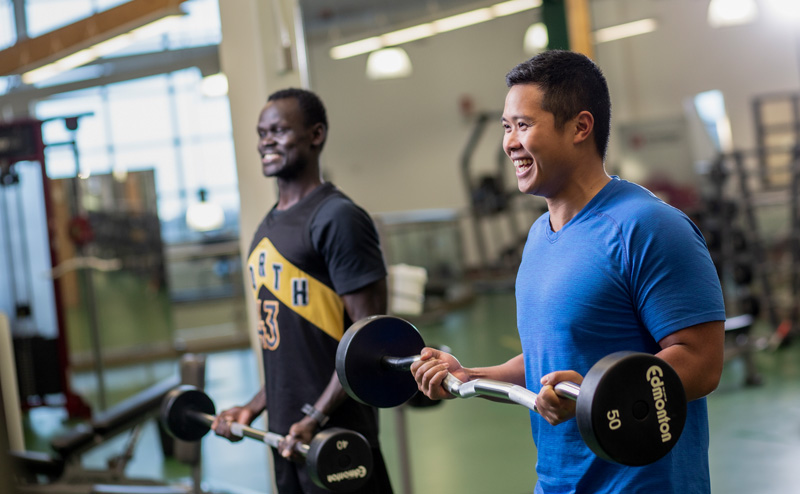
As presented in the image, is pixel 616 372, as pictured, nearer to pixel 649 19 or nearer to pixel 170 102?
pixel 649 19

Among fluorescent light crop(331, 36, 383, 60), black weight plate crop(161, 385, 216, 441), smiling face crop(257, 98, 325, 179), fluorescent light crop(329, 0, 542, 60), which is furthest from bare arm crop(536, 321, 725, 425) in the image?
fluorescent light crop(331, 36, 383, 60)

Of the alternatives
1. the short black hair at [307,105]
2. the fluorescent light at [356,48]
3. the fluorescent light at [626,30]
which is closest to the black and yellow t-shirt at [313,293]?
the short black hair at [307,105]

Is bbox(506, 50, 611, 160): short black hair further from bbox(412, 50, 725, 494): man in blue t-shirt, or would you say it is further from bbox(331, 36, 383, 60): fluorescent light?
bbox(331, 36, 383, 60): fluorescent light

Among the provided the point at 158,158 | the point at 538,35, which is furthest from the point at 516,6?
the point at 158,158

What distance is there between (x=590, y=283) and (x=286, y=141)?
3.51ft

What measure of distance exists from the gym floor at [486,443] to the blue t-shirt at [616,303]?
4.98 feet

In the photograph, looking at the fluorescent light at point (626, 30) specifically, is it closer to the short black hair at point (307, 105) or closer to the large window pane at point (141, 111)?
the large window pane at point (141, 111)

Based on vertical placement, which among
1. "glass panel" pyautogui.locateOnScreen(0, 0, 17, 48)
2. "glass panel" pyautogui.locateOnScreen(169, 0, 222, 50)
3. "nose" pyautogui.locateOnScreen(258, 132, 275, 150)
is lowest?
"nose" pyautogui.locateOnScreen(258, 132, 275, 150)

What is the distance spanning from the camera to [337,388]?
1.88 metres

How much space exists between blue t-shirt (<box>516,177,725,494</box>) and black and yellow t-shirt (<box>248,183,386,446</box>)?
63cm

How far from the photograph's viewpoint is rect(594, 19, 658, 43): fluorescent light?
10273mm

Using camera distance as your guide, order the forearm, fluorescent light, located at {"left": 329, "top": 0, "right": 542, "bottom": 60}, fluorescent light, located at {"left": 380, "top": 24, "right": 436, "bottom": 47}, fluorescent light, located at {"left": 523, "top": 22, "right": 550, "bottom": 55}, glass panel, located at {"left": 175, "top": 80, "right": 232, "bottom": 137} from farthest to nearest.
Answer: glass panel, located at {"left": 175, "top": 80, "right": 232, "bottom": 137} < fluorescent light, located at {"left": 380, "top": 24, "right": 436, "bottom": 47} < fluorescent light, located at {"left": 329, "top": 0, "right": 542, "bottom": 60} < fluorescent light, located at {"left": 523, "top": 22, "right": 550, "bottom": 55} < the forearm

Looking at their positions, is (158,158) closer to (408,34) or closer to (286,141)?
(408,34)

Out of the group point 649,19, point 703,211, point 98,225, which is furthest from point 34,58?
point 649,19
